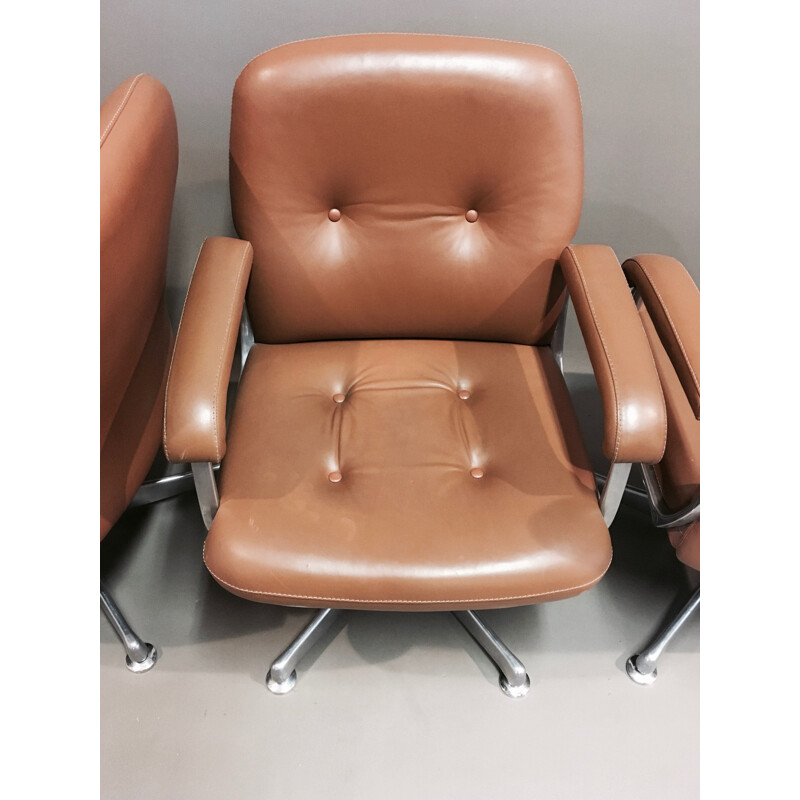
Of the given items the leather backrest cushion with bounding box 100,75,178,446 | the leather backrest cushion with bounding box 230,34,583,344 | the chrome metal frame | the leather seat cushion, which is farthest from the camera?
the chrome metal frame

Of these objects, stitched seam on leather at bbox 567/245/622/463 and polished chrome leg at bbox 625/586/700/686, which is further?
polished chrome leg at bbox 625/586/700/686

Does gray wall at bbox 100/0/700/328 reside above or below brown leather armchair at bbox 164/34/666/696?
above

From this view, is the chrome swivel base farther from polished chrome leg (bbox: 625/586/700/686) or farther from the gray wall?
the gray wall

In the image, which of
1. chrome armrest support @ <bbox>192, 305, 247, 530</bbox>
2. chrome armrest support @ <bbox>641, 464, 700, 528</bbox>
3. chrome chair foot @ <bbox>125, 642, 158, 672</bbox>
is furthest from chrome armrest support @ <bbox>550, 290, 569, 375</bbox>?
chrome chair foot @ <bbox>125, 642, 158, 672</bbox>

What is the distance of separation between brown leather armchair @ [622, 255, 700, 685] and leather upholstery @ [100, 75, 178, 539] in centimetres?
74

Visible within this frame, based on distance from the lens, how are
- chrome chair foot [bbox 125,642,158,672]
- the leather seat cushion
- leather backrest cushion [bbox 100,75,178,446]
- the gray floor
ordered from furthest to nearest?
chrome chair foot [bbox 125,642,158,672], the gray floor, the leather seat cushion, leather backrest cushion [bbox 100,75,178,446]

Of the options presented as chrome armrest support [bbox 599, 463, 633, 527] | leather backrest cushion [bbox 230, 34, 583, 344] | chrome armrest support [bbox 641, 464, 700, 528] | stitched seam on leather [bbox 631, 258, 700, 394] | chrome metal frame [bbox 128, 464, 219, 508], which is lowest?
chrome metal frame [bbox 128, 464, 219, 508]

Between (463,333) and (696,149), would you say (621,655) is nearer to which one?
(463,333)

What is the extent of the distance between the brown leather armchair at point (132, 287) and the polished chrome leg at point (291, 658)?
24cm

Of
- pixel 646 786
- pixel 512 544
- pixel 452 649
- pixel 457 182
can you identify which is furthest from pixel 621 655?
pixel 457 182

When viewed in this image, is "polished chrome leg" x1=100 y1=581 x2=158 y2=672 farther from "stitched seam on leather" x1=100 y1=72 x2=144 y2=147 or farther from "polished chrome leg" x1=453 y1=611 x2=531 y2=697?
"stitched seam on leather" x1=100 y1=72 x2=144 y2=147

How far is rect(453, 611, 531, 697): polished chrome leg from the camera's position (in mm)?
1173

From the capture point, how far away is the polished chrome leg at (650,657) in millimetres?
1199

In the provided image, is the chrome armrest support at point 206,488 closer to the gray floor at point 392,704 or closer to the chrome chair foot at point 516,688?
the gray floor at point 392,704
